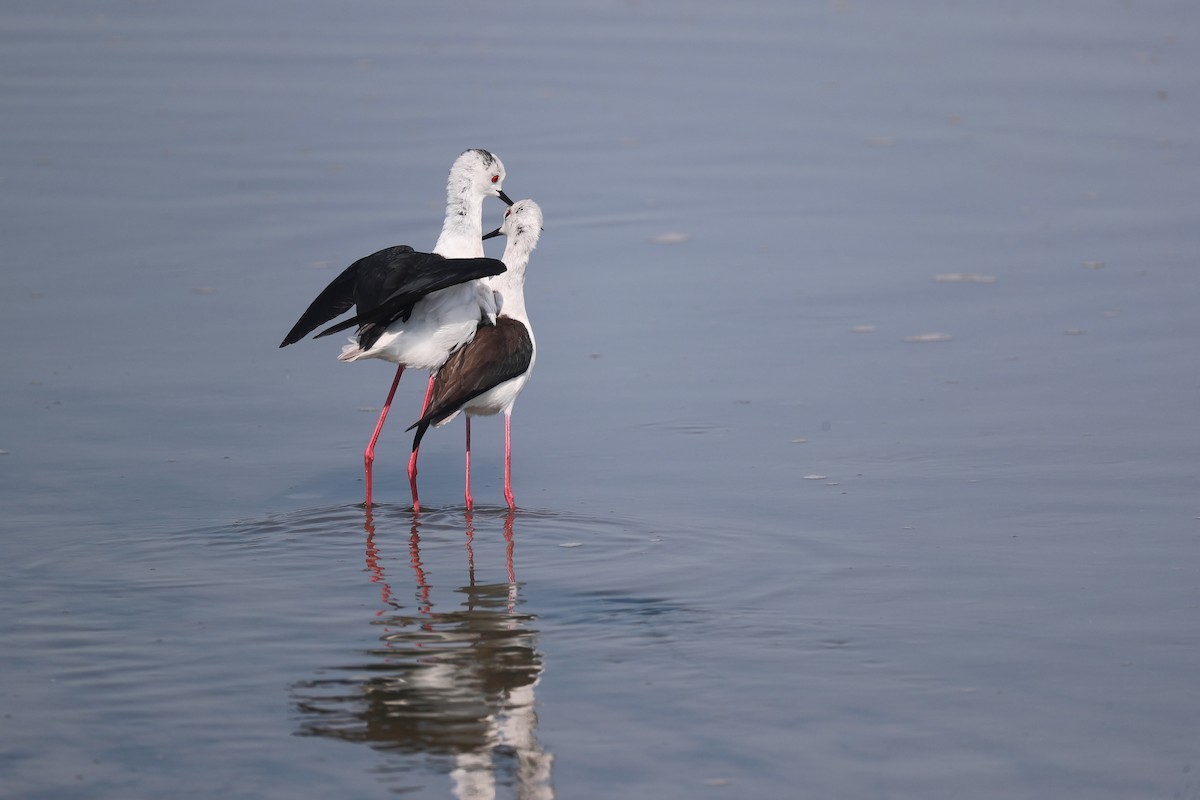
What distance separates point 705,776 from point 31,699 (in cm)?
217

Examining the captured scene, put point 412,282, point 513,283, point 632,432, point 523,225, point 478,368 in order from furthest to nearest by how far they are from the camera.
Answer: point 632,432 < point 523,225 < point 513,283 < point 478,368 < point 412,282

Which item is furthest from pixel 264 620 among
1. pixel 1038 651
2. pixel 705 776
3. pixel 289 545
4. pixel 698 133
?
pixel 698 133

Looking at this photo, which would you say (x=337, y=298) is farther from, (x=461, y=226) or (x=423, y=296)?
(x=461, y=226)

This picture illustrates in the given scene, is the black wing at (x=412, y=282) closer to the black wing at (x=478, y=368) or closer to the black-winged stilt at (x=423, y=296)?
the black-winged stilt at (x=423, y=296)

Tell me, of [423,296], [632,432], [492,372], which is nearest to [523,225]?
[492,372]

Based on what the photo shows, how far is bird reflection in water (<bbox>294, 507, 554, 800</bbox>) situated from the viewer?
16.5 feet

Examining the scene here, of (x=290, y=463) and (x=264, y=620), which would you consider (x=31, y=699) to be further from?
(x=290, y=463)

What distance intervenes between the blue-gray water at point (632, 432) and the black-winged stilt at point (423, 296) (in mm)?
720

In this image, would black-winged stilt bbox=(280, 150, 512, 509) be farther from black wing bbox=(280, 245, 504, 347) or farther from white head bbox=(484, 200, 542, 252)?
white head bbox=(484, 200, 542, 252)

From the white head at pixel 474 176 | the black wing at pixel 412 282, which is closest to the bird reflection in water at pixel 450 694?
the black wing at pixel 412 282

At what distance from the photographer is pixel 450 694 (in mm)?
5531

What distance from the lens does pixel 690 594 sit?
21.3ft

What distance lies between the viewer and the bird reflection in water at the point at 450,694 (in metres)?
5.02

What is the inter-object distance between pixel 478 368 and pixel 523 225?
1.03 meters
